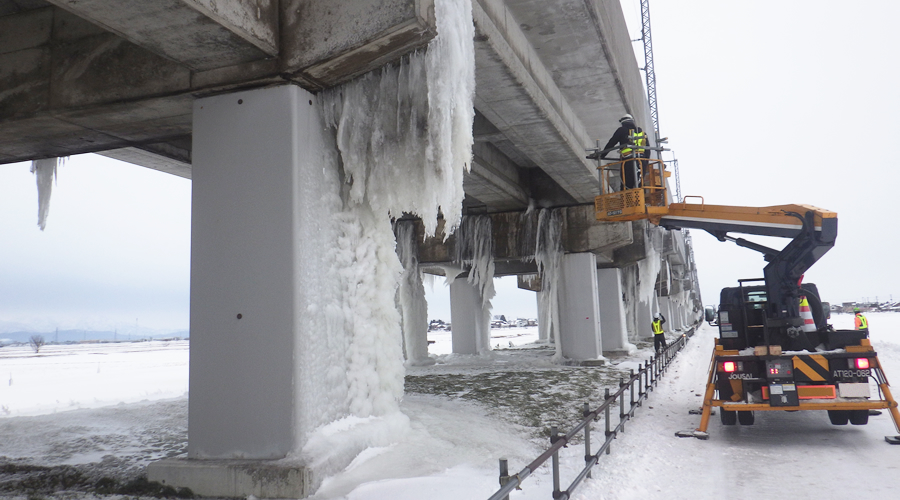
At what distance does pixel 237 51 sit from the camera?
552cm

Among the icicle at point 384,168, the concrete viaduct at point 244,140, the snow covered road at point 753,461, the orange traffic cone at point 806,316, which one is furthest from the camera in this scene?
the orange traffic cone at point 806,316

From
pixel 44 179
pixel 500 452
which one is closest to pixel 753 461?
pixel 500 452

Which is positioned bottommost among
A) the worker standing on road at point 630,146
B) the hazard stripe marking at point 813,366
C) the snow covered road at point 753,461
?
the snow covered road at point 753,461

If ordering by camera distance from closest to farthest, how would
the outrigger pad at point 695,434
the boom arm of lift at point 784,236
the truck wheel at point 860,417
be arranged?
the outrigger pad at point 695,434, the truck wheel at point 860,417, the boom arm of lift at point 784,236

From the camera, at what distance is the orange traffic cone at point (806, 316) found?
849 cm

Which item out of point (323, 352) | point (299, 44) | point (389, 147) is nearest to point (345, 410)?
point (323, 352)

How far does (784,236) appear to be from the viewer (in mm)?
8781

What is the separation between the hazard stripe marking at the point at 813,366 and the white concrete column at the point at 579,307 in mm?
10111

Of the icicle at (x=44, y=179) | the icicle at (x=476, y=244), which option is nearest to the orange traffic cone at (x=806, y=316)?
the icicle at (x=476, y=244)

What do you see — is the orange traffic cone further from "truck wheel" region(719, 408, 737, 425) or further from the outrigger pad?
the outrigger pad

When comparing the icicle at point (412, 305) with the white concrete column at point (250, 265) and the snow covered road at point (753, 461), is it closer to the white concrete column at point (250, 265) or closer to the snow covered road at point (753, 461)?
the snow covered road at point (753, 461)

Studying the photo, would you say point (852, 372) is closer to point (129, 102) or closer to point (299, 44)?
point (299, 44)

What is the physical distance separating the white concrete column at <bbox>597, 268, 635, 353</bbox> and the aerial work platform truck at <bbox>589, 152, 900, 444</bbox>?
13.8 m

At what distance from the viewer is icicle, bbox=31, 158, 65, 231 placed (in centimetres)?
843
